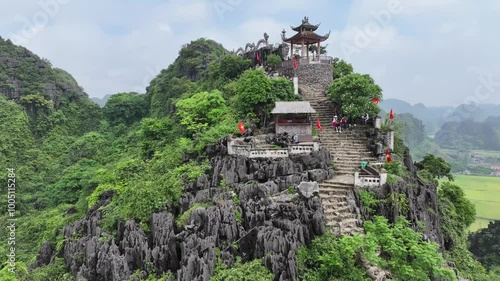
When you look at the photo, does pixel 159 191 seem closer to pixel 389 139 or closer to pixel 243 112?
pixel 243 112

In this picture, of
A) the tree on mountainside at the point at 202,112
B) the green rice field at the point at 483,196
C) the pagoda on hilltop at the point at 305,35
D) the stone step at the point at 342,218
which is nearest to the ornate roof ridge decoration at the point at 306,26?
the pagoda on hilltop at the point at 305,35

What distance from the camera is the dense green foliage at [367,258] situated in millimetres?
11336

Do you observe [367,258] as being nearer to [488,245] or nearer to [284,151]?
[284,151]

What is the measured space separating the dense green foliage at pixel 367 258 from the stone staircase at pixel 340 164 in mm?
948

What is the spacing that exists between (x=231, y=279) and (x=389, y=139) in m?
12.6

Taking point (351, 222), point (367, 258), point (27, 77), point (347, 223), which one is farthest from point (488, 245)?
point (27, 77)

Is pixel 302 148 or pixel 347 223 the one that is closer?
pixel 347 223

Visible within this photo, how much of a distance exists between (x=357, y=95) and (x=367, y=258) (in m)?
11.5

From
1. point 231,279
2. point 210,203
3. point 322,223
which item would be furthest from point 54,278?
point 322,223

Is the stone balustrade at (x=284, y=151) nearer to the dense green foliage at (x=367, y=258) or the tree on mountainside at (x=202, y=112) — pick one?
the dense green foliage at (x=367, y=258)

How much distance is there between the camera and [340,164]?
57.3 feet

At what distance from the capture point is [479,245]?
113ft

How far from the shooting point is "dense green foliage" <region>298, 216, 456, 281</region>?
11.3 m

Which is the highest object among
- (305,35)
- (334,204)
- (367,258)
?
(305,35)
